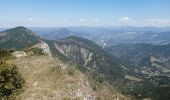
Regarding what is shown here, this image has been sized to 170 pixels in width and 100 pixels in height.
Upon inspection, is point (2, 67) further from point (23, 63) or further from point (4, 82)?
point (23, 63)

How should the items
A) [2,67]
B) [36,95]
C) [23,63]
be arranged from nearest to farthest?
1. [36,95]
2. [2,67]
3. [23,63]

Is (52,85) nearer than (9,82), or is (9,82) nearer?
(9,82)

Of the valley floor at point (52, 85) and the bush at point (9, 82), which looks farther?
the bush at point (9, 82)

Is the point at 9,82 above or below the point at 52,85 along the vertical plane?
above

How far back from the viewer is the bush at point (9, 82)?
68.6 metres

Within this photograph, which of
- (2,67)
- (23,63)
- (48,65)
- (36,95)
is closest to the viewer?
(36,95)

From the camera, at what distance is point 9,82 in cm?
7069

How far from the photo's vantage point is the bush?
68.6 metres

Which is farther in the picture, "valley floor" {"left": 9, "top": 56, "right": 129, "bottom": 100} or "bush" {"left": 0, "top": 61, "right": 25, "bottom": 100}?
"bush" {"left": 0, "top": 61, "right": 25, "bottom": 100}

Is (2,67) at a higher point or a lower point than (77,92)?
higher

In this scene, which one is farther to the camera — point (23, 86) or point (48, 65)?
point (48, 65)

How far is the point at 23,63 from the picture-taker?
98375 millimetres

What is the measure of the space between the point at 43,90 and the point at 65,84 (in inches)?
294

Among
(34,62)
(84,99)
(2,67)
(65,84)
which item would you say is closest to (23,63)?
(34,62)
